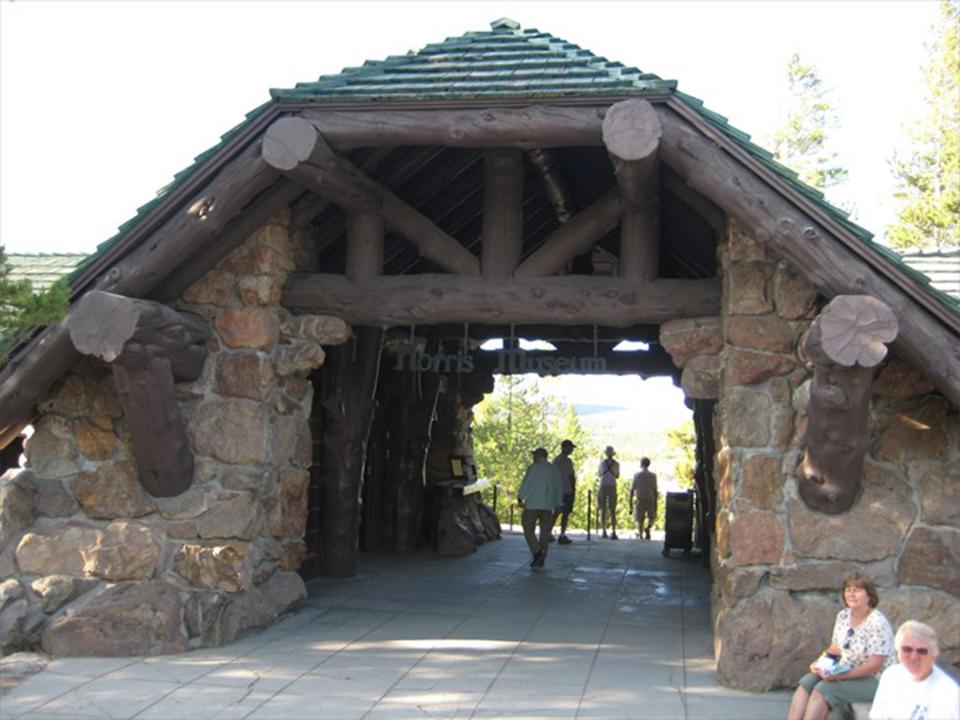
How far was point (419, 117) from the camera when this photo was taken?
6.52 meters

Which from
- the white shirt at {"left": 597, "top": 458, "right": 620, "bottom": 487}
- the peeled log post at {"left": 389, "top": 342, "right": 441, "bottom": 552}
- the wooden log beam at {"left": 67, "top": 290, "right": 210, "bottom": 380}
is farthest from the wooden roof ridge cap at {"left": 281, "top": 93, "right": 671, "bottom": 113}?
the white shirt at {"left": 597, "top": 458, "right": 620, "bottom": 487}

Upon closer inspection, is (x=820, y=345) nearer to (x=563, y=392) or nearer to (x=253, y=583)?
(x=253, y=583)

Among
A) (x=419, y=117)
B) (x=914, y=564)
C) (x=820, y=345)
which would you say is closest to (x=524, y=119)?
(x=419, y=117)

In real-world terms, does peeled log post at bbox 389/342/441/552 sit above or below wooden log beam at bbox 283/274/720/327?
below

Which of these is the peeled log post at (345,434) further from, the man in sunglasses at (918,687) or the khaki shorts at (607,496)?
the khaki shorts at (607,496)

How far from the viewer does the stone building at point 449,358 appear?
620 centimetres

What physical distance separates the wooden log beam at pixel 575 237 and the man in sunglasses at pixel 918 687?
3.85 meters

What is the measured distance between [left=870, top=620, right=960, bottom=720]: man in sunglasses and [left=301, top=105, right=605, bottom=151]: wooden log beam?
3.47m

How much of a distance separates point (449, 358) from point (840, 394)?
3268 mm

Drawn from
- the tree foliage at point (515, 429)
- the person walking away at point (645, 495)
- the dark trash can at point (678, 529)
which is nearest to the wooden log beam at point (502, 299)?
the dark trash can at point (678, 529)

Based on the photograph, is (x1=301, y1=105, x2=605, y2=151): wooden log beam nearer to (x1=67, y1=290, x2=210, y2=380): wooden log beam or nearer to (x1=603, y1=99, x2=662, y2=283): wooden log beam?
(x1=603, y1=99, x2=662, y2=283): wooden log beam

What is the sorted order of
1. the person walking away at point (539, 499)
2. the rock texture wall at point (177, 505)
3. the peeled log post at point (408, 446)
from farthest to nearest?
the peeled log post at point (408, 446) → the person walking away at point (539, 499) → the rock texture wall at point (177, 505)

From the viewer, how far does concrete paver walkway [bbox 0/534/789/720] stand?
5785 millimetres

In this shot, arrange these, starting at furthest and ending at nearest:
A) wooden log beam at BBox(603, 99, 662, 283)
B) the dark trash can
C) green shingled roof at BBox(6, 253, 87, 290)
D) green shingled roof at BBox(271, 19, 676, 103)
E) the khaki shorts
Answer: the khaki shorts < the dark trash can < green shingled roof at BBox(6, 253, 87, 290) < green shingled roof at BBox(271, 19, 676, 103) < wooden log beam at BBox(603, 99, 662, 283)
